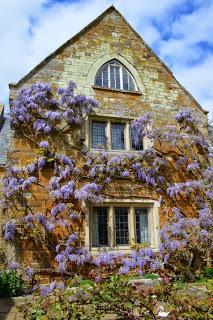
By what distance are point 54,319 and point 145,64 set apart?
424 inches

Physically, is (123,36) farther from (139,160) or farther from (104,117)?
(139,160)

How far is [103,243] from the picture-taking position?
35.1 ft

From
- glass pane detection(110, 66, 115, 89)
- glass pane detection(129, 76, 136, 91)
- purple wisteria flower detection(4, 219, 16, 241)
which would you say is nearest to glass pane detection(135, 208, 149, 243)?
purple wisteria flower detection(4, 219, 16, 241)

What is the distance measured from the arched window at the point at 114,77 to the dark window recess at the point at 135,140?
5.35 ft

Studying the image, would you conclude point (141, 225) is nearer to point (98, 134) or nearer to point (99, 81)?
point (98, 134)

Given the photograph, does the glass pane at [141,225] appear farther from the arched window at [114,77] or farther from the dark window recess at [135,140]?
the arched window at [114,77]

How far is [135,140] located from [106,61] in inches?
120

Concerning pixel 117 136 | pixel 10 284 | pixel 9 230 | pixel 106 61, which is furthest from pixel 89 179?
pixel 106 61

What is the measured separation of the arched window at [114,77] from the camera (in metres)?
12.4

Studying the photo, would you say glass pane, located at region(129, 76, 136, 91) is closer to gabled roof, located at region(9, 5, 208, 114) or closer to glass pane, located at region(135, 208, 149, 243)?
gabled roof, located at region(9, 5, 208, 114)

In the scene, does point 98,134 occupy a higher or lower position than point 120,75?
lower

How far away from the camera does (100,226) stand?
10.8 metres

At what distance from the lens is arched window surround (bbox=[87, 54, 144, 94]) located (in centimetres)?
1209

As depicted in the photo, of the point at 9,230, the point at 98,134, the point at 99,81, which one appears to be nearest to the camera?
the point at 9,230
